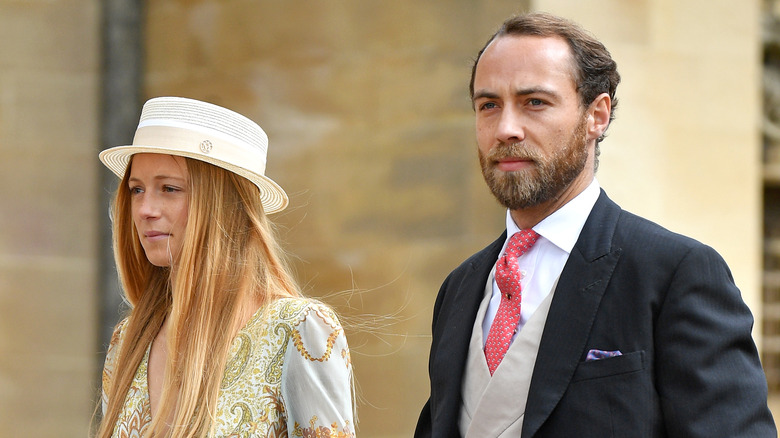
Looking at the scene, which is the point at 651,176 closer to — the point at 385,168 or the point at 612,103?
the point at 385,168

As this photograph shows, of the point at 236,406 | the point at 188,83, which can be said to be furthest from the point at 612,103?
the point at 188,83

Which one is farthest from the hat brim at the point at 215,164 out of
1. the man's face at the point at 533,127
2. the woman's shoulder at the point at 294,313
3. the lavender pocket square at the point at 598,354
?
the lavender pocket square at the point at 598,354

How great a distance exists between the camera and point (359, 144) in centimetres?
552

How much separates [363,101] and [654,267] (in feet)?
11.4

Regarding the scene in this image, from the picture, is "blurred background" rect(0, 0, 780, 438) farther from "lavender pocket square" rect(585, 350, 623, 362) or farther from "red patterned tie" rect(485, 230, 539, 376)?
"lavender pocket square" rect(585, 350, 623, 362)

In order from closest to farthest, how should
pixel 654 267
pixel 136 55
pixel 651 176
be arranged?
pixel 654 267 → pixel 651 176 → pixel 136 55

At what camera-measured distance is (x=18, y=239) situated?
6.08m

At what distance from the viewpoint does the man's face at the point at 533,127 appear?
2293mm

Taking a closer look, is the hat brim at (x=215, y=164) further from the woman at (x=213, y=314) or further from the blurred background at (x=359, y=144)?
the blurred background at (x=359, y=144)

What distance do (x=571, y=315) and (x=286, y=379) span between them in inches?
29.6

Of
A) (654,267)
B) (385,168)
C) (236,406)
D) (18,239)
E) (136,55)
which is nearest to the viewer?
(654,267)

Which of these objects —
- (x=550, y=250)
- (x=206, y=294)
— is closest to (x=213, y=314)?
(x=206, y=294)

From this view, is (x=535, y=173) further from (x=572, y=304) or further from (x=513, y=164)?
(x=572, y=304)

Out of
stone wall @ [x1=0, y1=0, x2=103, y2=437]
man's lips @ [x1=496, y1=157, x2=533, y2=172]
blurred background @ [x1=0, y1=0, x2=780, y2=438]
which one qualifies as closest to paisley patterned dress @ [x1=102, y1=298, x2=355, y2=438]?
man's lips @ [x1=496, y1=157, x2=533, y2=172]
